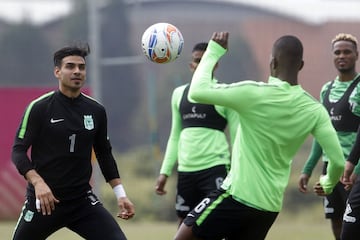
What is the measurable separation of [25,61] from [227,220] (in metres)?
19.2

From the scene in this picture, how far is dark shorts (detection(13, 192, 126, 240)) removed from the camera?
796cm

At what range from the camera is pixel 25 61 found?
25719 mm

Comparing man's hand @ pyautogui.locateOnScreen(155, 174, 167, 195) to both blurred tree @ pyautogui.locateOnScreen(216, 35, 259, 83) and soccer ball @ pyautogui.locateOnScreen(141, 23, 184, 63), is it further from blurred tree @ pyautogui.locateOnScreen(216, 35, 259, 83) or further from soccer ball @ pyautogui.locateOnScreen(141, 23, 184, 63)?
blurred tree @ pyautogui.locateOnScreen(216, 35, 259, 83)

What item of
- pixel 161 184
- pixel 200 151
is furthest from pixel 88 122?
pixel 161 184

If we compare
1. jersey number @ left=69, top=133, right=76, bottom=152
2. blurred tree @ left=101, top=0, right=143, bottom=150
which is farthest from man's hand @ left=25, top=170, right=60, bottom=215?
blurred tree @ left=101, top=0, right=143, bottom=150

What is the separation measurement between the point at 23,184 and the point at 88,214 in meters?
12.2

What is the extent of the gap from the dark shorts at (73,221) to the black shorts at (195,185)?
2.47 metres

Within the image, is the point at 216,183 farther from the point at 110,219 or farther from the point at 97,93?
the point at 97,93

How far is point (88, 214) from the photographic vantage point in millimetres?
8062

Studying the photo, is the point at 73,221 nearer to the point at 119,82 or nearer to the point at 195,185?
the point at 195,185

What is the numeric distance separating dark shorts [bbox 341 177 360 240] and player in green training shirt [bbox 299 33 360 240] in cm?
146

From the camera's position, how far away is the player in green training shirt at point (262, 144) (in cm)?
698

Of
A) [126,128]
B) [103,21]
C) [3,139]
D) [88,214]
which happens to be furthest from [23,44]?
[88,214]

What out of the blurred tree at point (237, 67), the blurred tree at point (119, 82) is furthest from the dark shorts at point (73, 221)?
the blurred tree at point (119, 82)
